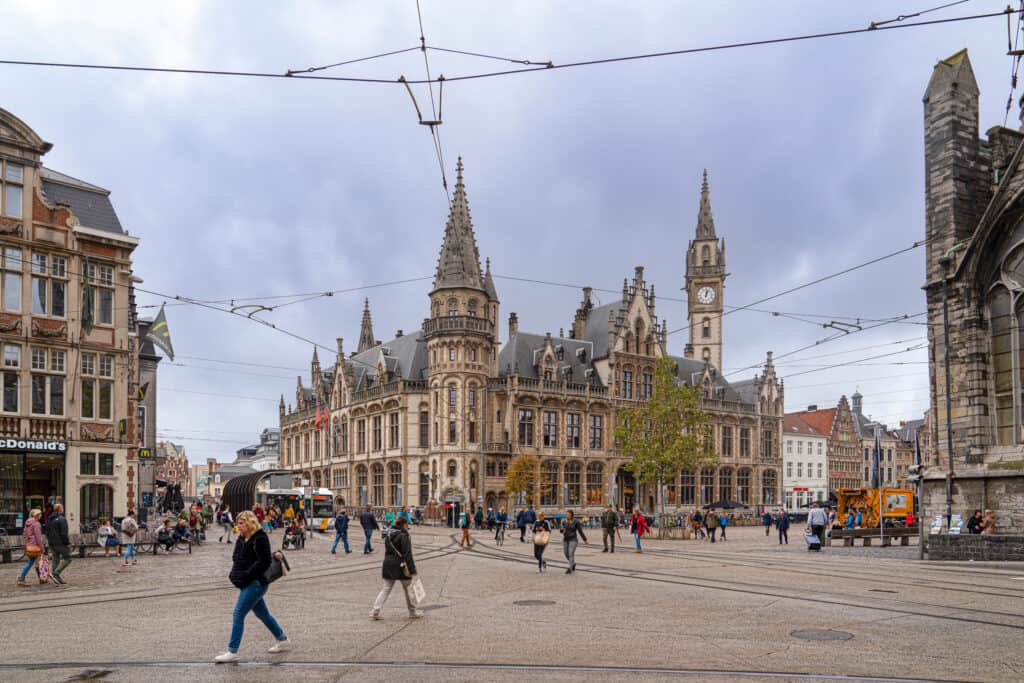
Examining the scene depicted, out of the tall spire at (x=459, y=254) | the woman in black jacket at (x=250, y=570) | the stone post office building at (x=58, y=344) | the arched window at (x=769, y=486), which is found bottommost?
the arched window at (x=769, y=486)

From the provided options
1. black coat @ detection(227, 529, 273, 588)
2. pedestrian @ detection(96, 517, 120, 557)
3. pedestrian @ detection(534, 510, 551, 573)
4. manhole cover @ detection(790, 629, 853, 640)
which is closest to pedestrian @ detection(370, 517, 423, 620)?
black coat @ detection(227, 529, 273, 588)

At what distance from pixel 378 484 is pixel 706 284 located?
128 feet

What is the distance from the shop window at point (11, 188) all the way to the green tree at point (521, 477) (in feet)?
124

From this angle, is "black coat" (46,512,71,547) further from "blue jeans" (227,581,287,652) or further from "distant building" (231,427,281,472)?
"distant building" (231,427,281,472)

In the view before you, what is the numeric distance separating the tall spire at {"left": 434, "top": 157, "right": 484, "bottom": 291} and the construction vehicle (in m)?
31.1

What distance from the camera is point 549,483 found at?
69.6 m

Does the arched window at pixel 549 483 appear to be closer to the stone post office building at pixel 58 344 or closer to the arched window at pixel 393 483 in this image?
the arched window at pixel 393 483

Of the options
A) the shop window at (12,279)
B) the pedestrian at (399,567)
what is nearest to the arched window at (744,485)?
the shop window at (12,279)

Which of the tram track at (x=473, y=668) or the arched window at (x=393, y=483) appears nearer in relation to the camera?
the tram track at (x=473, y=668)

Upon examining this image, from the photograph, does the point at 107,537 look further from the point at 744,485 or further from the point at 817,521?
the point at 744,485

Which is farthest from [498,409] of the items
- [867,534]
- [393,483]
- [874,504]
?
[867,534]

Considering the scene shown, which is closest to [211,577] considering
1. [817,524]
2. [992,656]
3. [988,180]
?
[992,656]

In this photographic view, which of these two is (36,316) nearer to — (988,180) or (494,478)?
(988,180)

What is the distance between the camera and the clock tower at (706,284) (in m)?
91.0
